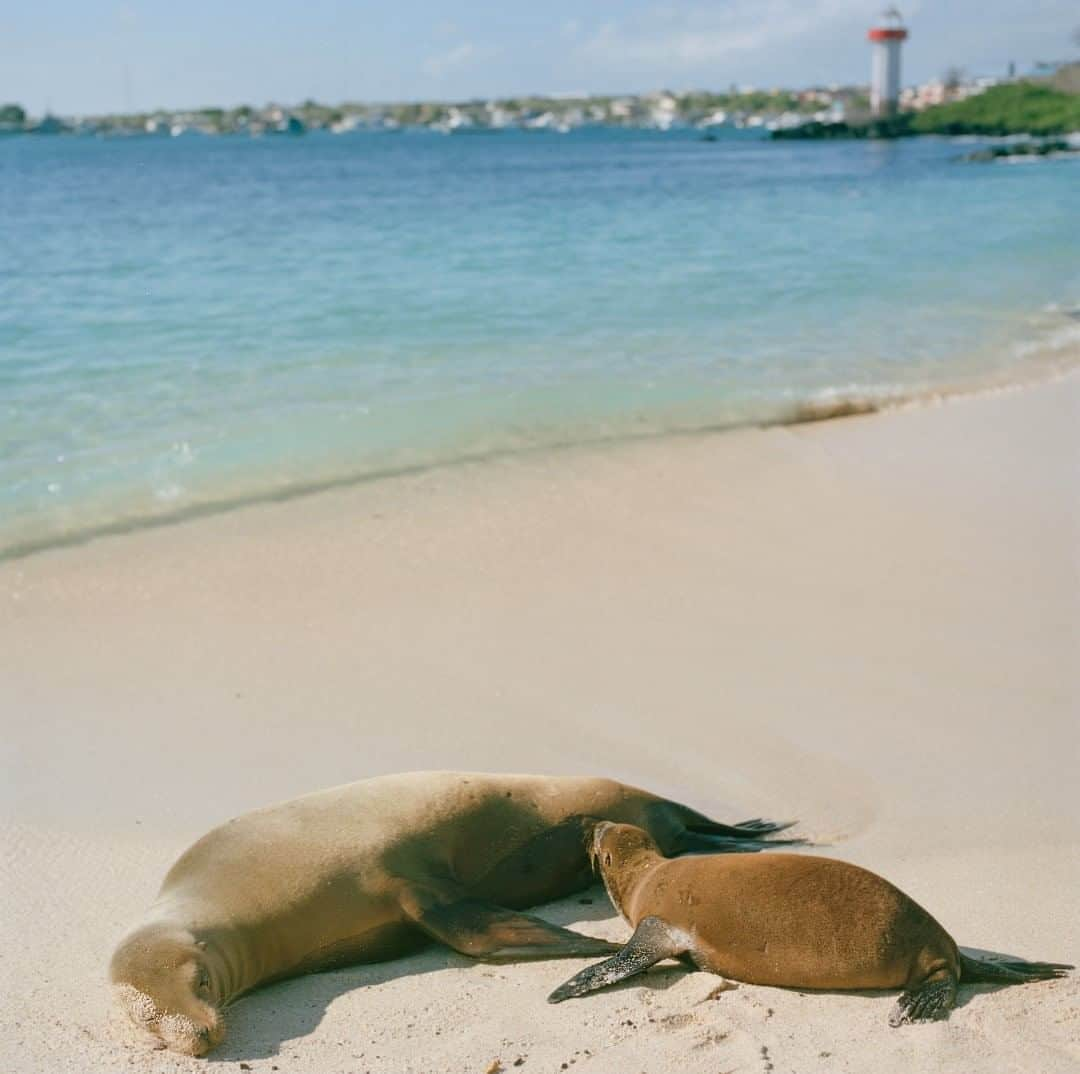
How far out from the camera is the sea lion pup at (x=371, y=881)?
10.9 ft

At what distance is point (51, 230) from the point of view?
2681cm

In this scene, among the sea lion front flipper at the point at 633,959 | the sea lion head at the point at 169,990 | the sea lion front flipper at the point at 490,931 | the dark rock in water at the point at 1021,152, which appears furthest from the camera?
the dark rock in water at the point at 1021,152

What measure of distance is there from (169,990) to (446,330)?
11498 mm

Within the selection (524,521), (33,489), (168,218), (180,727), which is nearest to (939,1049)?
(180,727)

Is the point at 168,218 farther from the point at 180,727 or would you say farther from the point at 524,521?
the point at 180,727

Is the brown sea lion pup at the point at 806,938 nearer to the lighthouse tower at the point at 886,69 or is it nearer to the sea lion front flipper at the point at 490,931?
the sea lion front flipper at the point at 490,931

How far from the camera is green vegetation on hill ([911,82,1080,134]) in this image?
76000mm

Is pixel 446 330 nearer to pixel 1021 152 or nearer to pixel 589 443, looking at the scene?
pixel 589 443

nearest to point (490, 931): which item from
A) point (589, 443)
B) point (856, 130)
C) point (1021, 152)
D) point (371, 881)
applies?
point (371, 881)

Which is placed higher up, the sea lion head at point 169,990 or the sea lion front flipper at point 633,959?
the sea lion head at point 169,990

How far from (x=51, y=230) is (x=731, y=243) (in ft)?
41.9

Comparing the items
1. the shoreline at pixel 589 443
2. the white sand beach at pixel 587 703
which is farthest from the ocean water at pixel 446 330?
the white sand beach at pixel 587 703

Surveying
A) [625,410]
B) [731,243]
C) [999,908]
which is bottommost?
[999,908]

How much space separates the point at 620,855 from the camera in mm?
3949
